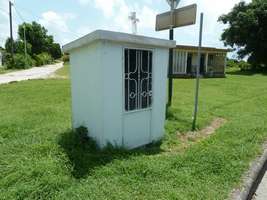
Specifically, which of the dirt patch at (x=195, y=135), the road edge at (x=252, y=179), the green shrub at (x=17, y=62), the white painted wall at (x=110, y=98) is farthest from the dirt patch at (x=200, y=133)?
the green shrub at (x=17, y=62)

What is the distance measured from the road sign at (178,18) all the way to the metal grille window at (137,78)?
183 cm

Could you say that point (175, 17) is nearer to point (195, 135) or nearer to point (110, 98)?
point (195, 135)

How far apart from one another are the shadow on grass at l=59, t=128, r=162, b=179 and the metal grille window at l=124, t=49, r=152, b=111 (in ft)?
2.17

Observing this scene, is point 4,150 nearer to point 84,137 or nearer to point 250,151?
point 84,137

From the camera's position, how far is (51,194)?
7.95 feet

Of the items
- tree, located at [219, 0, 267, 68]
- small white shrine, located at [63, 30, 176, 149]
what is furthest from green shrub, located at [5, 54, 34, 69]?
small white shrine, located at [63, 30, 176, 149]

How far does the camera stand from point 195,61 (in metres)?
21.3

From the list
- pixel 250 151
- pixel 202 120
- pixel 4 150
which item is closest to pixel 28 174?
pixel 4 150

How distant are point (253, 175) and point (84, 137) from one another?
2.40 m

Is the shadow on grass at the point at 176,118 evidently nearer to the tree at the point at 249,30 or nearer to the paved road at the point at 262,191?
the paved road at the point at 262,191

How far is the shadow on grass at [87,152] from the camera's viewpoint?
9.86 ft

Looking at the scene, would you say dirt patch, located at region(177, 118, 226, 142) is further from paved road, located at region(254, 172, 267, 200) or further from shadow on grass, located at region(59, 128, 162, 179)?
paved road, located at region(254, 172, 267, 200)

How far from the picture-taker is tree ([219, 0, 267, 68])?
2472cm

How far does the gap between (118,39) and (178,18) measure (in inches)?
106
